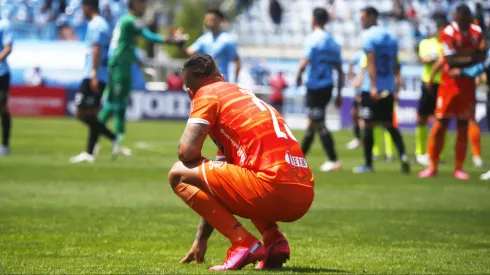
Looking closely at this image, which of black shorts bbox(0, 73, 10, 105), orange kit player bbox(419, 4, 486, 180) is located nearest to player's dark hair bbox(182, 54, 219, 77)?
orange kit player bbox(419, 4, 486, 180)

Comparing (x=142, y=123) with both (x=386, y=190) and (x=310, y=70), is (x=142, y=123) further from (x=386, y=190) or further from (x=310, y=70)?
(x=386, y=190)

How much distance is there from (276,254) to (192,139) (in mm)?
936

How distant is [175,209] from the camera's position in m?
10.6

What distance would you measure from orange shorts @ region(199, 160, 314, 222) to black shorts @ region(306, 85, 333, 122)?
935 cm

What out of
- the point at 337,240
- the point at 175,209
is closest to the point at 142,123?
the point at 175,209

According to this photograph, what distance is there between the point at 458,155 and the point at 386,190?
7.27 ft

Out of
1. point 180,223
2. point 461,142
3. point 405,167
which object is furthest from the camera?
point 405,167

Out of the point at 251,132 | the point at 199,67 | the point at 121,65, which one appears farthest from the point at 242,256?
the point at 121,65

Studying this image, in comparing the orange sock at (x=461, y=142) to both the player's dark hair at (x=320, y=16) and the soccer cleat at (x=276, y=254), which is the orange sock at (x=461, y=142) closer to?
the player's dark hair at (x=320, y=16)

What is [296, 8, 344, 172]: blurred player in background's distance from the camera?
15852 mm

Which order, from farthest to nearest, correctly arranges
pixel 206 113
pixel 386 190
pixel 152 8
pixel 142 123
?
pixel 152 8 → pixel 142 123 → pixel 386 190 → pixel 206 113

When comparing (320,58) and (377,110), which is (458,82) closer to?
(377,110)

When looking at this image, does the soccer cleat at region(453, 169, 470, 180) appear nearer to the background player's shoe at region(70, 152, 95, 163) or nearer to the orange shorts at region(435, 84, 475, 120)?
the orange shorts at region(435, 84, 475, 120)

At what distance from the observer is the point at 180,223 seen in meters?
9.45
